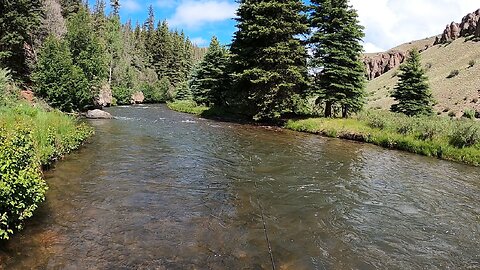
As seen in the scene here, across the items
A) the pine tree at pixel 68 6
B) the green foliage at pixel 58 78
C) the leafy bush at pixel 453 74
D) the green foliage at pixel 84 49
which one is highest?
the pine tree at pixel 68 6

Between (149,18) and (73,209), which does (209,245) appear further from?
(149,18)

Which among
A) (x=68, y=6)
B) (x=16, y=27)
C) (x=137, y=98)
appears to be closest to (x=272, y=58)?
(x=16, y=27)

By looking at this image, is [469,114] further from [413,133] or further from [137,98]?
[137,98]

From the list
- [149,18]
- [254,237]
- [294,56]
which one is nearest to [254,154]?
[254,237]

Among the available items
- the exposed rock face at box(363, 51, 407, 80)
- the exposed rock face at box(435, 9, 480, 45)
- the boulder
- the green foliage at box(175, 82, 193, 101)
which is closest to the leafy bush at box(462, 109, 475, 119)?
the boulder

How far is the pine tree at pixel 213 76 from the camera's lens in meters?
40.6

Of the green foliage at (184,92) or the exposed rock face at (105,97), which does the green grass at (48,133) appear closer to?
the exposed rock face at (105,97)

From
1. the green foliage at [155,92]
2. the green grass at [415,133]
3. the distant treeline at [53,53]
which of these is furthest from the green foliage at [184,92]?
the green grass at [415,133]

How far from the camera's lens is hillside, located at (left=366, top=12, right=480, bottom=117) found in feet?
137

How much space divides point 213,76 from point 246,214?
35.1 meters

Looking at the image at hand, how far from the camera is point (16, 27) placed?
30781mm

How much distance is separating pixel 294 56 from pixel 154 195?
72.7 ft

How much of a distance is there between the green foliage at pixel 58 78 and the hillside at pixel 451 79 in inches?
1381

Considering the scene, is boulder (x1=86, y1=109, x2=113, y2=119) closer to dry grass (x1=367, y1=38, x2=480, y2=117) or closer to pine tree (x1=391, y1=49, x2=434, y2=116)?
pine tree (x1=391, y1=49, x2=434, y2=116)
